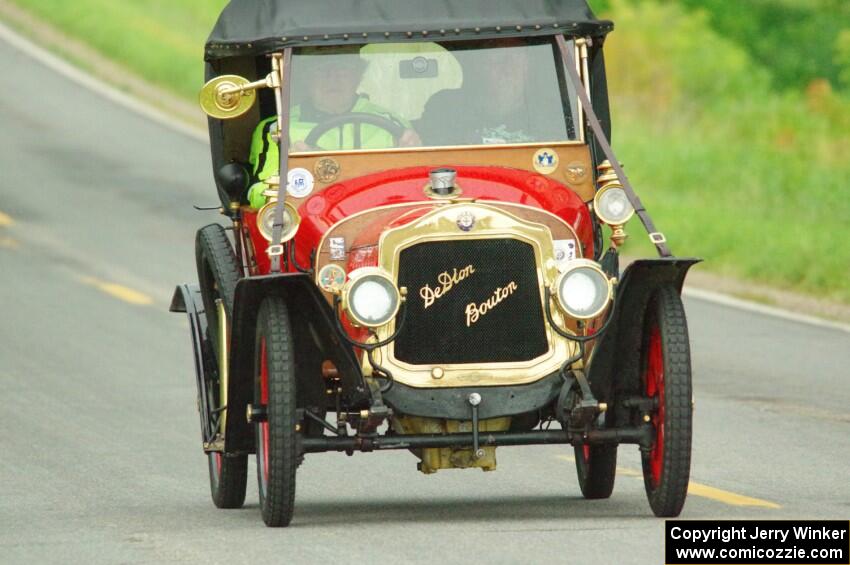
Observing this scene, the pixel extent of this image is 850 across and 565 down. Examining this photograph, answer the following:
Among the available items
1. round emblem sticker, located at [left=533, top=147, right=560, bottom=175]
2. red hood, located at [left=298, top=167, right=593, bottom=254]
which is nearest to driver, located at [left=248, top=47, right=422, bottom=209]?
red hood, located at [left=298, top=167, right=593, bottom=254]

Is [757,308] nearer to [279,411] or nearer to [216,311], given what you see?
[216,311]

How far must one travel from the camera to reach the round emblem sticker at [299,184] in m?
8.83

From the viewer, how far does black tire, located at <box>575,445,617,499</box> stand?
928 cm

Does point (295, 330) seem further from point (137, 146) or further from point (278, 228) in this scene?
point (137, 146)

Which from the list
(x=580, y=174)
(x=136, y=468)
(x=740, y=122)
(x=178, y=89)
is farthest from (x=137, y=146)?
(x=580, y=174)

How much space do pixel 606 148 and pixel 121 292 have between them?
448 inches

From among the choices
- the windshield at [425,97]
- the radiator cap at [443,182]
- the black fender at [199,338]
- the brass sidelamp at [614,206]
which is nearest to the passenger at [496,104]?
the windshield at [425,97]

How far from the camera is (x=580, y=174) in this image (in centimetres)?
916

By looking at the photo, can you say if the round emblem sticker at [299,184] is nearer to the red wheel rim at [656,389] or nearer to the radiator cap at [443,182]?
the radiator cap at [443,182]

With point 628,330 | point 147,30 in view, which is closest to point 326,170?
point 628,330

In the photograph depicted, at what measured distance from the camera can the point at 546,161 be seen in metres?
9.13

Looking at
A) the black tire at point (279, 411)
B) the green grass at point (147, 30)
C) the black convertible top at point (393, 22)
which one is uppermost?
the green grass at point (147, 30)

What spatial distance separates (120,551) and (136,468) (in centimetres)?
313

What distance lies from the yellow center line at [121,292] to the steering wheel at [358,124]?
978 cm
